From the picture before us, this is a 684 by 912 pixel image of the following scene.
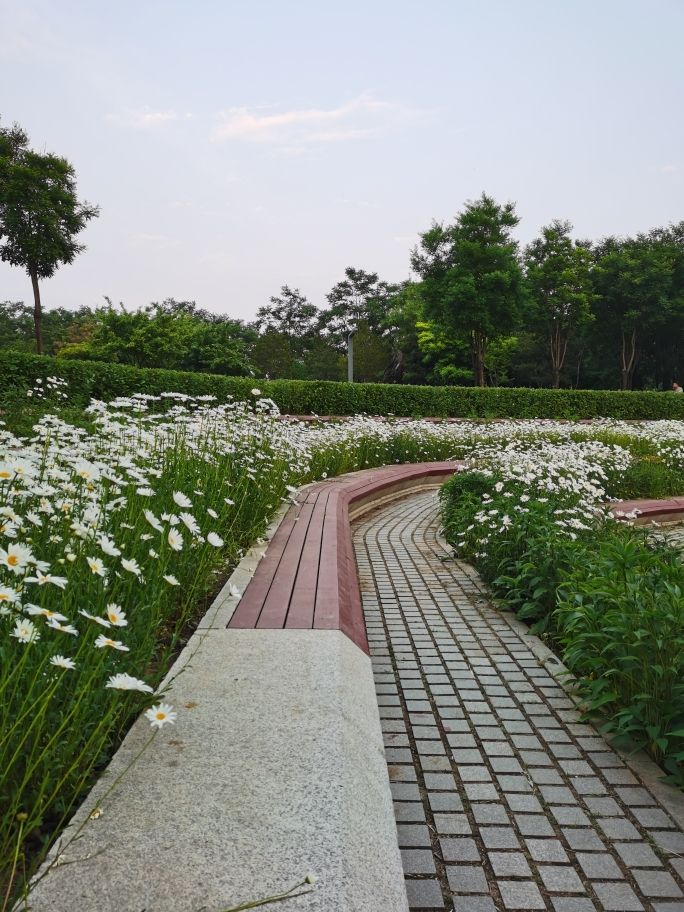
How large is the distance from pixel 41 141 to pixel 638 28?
3070 centimetres

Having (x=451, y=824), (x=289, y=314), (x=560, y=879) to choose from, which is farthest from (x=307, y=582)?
(x=289, y=314)

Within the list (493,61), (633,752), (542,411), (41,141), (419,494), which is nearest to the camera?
(633,752)

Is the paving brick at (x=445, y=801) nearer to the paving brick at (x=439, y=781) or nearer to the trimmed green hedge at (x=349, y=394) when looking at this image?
the paving brick at (x=439, y=781)

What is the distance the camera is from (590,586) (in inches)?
134

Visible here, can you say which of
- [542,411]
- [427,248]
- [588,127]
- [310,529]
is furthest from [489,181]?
[310,529]

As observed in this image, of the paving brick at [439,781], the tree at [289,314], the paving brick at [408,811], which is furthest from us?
the tree at [289,314]

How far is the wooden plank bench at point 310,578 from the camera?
329 centimetres

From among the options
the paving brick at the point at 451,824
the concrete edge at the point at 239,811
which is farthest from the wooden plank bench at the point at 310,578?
the paving brick at the point at 451,824

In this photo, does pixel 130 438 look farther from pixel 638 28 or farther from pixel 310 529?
pixel 638 28

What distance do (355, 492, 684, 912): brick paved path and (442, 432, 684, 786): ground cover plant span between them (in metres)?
0.21

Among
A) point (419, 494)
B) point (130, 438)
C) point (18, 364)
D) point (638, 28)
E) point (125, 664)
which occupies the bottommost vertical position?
point (419, 494)

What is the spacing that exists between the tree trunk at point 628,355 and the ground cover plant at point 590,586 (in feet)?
120

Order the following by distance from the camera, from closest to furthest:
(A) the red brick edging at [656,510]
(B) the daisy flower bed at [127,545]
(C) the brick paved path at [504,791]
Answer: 1. (B) the daisy flower bed at [127,545]
2. (C) the brick paved path at [504,791]
3. (A) the red brick edging at [656,510]

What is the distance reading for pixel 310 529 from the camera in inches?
215
